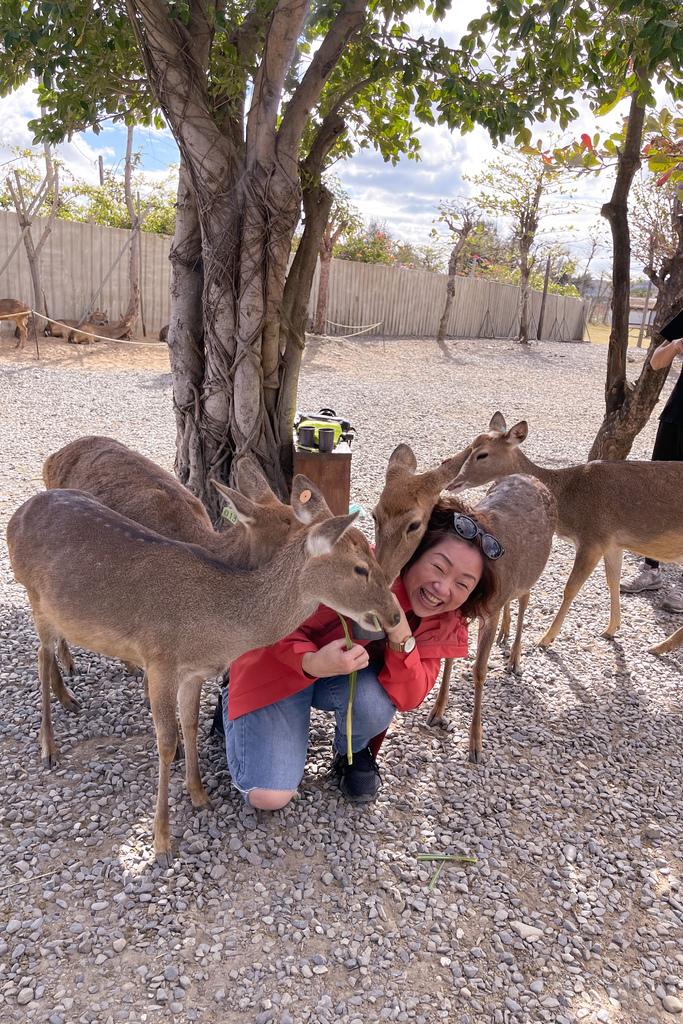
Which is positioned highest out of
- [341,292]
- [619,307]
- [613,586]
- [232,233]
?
[341,292]

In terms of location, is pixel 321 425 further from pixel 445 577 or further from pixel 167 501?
pixel 445 577

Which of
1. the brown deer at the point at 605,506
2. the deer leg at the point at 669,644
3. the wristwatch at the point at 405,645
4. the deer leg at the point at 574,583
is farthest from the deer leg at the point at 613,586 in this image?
the wristwatch at the point at 405,645

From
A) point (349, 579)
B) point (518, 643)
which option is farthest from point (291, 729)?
point (518, 643)

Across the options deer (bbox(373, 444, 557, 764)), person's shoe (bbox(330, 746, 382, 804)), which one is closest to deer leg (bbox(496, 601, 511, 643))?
deer (bbox(373, 444, 557, 764))

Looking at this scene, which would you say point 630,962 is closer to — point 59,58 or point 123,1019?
point 123,1019

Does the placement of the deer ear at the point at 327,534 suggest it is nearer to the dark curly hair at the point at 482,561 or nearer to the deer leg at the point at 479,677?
the dark curly hair at the point at 482,561

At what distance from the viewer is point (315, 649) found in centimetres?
291

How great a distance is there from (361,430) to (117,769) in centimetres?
754

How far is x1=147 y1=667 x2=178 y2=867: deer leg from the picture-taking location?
2.75 metres

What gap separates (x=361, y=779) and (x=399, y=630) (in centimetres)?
83

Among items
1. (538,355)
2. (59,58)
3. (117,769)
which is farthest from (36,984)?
(538,355)

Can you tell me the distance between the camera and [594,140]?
6316mm

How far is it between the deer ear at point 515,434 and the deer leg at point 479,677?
1.73 m

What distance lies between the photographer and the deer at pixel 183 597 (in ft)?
8.73
